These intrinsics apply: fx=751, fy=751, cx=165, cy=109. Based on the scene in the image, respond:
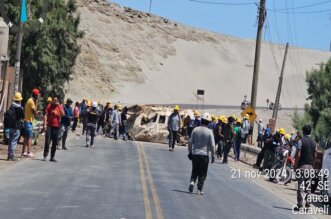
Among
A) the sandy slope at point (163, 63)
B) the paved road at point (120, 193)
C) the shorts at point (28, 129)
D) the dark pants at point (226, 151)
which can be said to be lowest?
the paved road at point (120, 193)

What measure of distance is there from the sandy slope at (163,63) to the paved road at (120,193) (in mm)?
65944

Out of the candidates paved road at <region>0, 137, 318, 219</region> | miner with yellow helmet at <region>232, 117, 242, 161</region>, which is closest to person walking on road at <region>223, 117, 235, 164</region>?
miner with yellow helmet at <region>232, 117, 242, 161</region>

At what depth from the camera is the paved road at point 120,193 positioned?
501 inches

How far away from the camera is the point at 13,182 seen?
16188 millimetres

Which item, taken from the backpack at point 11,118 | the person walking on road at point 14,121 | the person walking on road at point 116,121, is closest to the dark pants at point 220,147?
the person walking on road at point 116,121

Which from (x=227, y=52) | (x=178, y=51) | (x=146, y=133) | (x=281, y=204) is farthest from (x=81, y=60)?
(x=281, y=204)

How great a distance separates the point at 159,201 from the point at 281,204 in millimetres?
3791

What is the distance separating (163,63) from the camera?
4456 inches

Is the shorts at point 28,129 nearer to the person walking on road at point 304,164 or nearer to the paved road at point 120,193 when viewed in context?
the paved road at point 120,193

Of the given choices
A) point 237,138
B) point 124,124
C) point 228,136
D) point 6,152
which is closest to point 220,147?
point 237,138

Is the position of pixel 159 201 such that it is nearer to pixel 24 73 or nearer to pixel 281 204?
pixel 281 204

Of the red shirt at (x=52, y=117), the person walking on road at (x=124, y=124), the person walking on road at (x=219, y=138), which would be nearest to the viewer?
the red shirt at (x=52, y=117)

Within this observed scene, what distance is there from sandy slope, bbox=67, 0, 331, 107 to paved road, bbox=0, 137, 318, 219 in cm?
6594

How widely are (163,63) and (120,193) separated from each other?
98.3m
